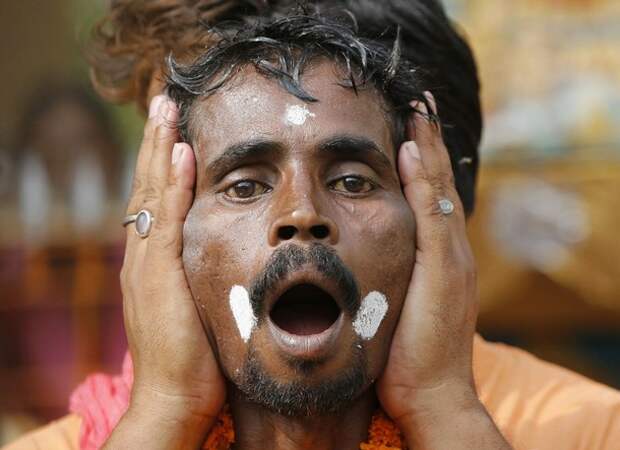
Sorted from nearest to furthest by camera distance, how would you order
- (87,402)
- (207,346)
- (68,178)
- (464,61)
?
(207,346), (87,402), (464,61), (68,178)

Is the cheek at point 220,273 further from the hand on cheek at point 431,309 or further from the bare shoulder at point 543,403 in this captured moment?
the bare shoulder at point 543,403

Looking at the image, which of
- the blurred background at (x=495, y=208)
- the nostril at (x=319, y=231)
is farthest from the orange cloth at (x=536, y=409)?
the blurred background at (x=495, y=208)

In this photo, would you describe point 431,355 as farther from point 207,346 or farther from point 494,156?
point 494,156

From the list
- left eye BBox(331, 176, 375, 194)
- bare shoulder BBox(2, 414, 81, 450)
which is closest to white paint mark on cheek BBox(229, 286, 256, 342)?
left eye BBox(331, 176, 375, 194)

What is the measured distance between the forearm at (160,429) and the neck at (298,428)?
105 mm

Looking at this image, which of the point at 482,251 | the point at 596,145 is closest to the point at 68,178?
the point at 482,251

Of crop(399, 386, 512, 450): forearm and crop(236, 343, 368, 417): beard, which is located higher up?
crop(236, 343, 368, 417): beard

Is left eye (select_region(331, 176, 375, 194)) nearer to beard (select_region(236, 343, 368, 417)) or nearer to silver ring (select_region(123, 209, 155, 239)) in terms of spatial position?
beard (select_region(236, 343, 368, 417))

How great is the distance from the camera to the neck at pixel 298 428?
345cm

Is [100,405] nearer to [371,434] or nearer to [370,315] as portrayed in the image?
[371,434]

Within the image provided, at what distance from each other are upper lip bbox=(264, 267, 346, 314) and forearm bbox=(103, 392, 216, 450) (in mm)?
438

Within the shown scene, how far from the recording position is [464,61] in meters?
4.49

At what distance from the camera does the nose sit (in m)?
3.22

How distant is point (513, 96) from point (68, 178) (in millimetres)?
3713
